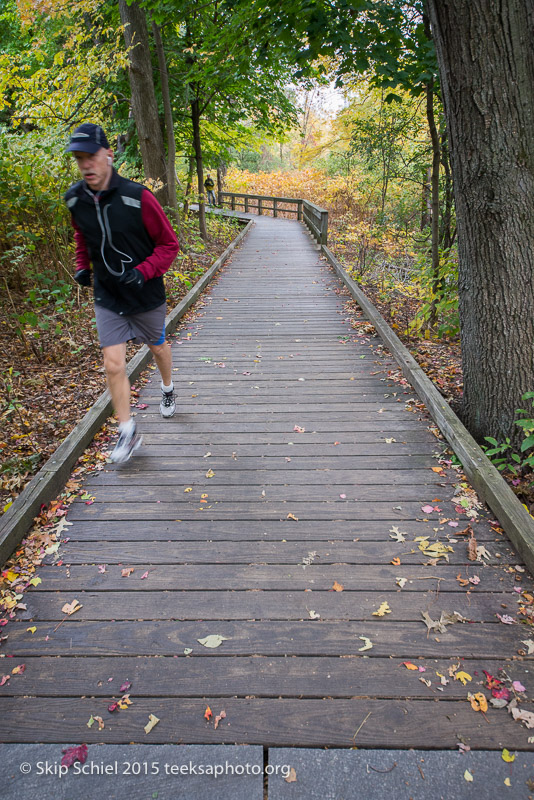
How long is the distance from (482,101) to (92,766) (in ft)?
13.8

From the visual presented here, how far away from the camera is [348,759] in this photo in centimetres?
177

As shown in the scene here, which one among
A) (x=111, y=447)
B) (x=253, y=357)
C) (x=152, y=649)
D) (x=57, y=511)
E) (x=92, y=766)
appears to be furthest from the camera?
(x=253, y=357)

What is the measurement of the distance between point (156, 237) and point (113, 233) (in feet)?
0.96

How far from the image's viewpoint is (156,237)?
3250 mm

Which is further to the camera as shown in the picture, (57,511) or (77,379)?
(77,379)

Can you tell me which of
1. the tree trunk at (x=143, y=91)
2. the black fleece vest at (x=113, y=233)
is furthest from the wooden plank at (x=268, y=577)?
the tree trunk at (x=143, y=91)

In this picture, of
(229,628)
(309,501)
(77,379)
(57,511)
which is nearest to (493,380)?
(309,501)

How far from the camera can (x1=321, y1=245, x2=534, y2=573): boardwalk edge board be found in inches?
104

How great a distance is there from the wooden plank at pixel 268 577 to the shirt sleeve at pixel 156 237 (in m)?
1.87

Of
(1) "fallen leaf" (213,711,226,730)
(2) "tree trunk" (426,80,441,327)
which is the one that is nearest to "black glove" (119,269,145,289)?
(1) "fallen leaf" (213,711,226,730)

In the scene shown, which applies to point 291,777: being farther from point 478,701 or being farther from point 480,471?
point 480,471

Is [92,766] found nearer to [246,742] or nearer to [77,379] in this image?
[246,742]

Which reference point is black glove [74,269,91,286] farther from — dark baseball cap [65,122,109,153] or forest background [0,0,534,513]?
forest background [0,0,534,513]

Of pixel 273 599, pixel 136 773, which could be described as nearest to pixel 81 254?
pixel 273 599
